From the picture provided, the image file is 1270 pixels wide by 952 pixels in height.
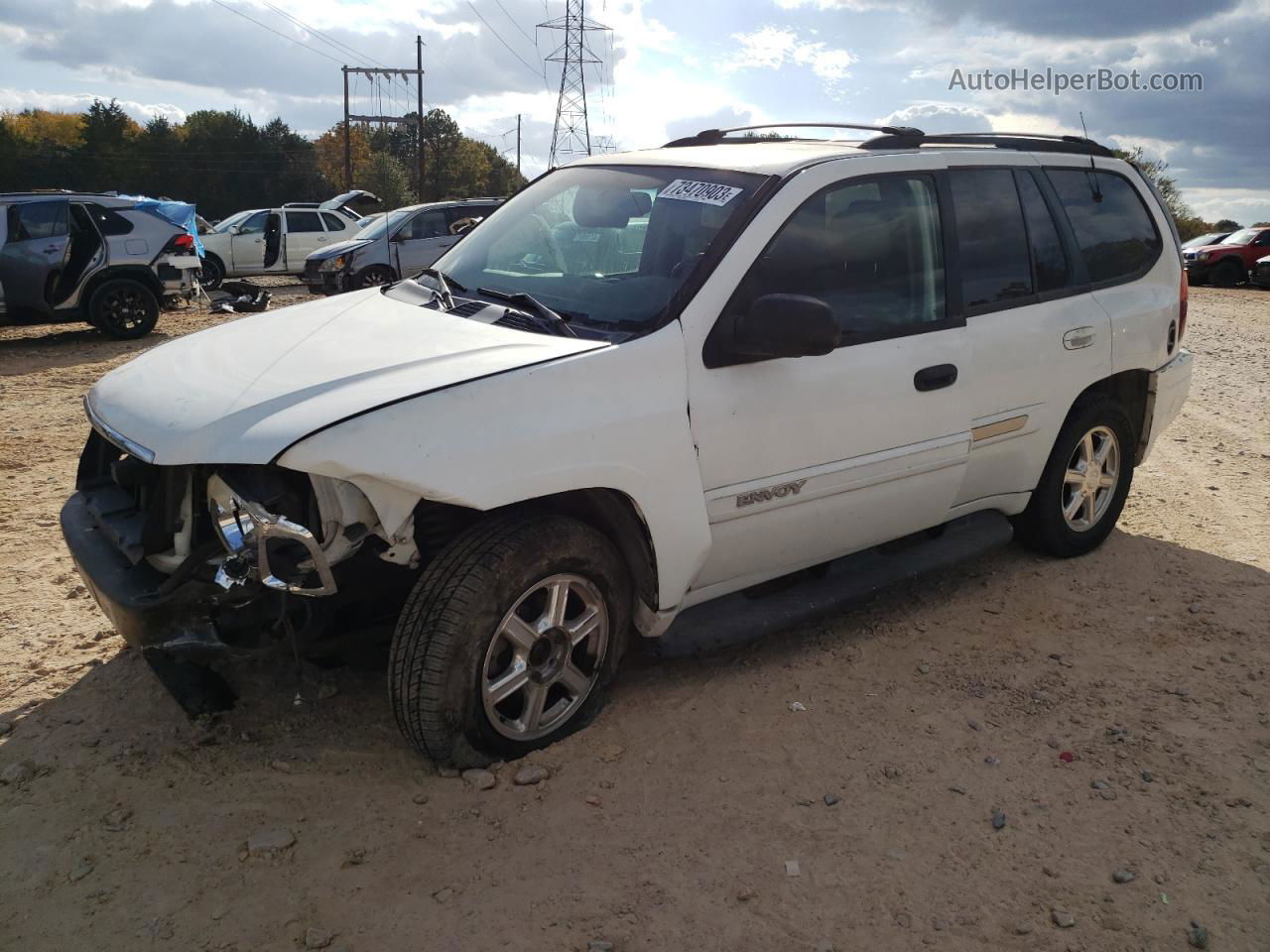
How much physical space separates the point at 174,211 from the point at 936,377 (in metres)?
12.7

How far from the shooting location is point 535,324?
3.27m

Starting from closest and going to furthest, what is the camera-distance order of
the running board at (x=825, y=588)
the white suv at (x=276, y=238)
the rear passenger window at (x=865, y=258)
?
the rear passenger window at (x=865, y=258), the running board at (x=825, y=588), the white suv at (x=276, y=238)

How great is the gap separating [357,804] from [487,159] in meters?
86.9

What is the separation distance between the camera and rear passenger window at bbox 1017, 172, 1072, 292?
4.29 meters

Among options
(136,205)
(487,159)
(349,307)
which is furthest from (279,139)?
(349,307)

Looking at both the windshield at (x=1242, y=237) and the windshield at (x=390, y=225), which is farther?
the windshield at (x=1242, y=237)

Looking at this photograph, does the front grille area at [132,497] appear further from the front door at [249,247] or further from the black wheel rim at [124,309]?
the front door at [249,247]

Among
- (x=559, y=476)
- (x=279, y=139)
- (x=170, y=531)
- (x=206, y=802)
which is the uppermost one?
(x=279, y=139)

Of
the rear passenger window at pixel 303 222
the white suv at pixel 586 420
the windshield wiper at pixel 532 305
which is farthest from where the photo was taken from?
the rear passenger window at pixel 303 222

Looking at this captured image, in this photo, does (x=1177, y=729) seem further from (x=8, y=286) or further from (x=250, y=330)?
(x=8, y=286)

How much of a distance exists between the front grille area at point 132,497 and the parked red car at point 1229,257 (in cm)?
2480

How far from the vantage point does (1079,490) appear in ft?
15.8

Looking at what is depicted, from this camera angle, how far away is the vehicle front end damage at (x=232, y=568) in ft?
9.01

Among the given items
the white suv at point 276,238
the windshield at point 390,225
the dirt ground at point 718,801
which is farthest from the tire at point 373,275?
the dirt ground at point 718,801
